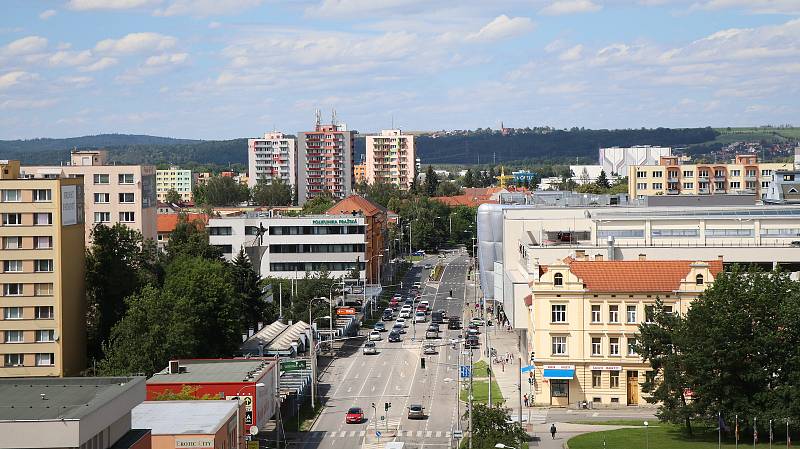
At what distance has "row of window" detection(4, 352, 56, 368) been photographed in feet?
243

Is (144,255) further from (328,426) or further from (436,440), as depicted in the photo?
(436,440)

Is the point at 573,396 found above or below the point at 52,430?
below

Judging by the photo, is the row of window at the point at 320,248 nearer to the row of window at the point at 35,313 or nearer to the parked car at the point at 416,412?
the row of window at the point at 35,313

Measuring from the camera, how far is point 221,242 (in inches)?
5305

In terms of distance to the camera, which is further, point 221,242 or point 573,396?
point 221,242

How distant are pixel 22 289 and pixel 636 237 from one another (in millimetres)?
45532

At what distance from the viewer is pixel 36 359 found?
2928 inches

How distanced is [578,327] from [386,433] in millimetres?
14568

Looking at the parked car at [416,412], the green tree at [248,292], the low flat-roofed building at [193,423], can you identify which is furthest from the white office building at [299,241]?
the low flat-roofed building at [193,423]

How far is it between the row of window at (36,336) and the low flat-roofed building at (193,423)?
21.3 metres

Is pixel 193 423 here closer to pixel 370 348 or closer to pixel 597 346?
pixel 597 346

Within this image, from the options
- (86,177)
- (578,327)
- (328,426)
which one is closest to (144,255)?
(86,177)

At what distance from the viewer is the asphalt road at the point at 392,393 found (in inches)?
2628

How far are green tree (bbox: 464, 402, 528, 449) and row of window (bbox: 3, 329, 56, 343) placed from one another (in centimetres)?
2927
